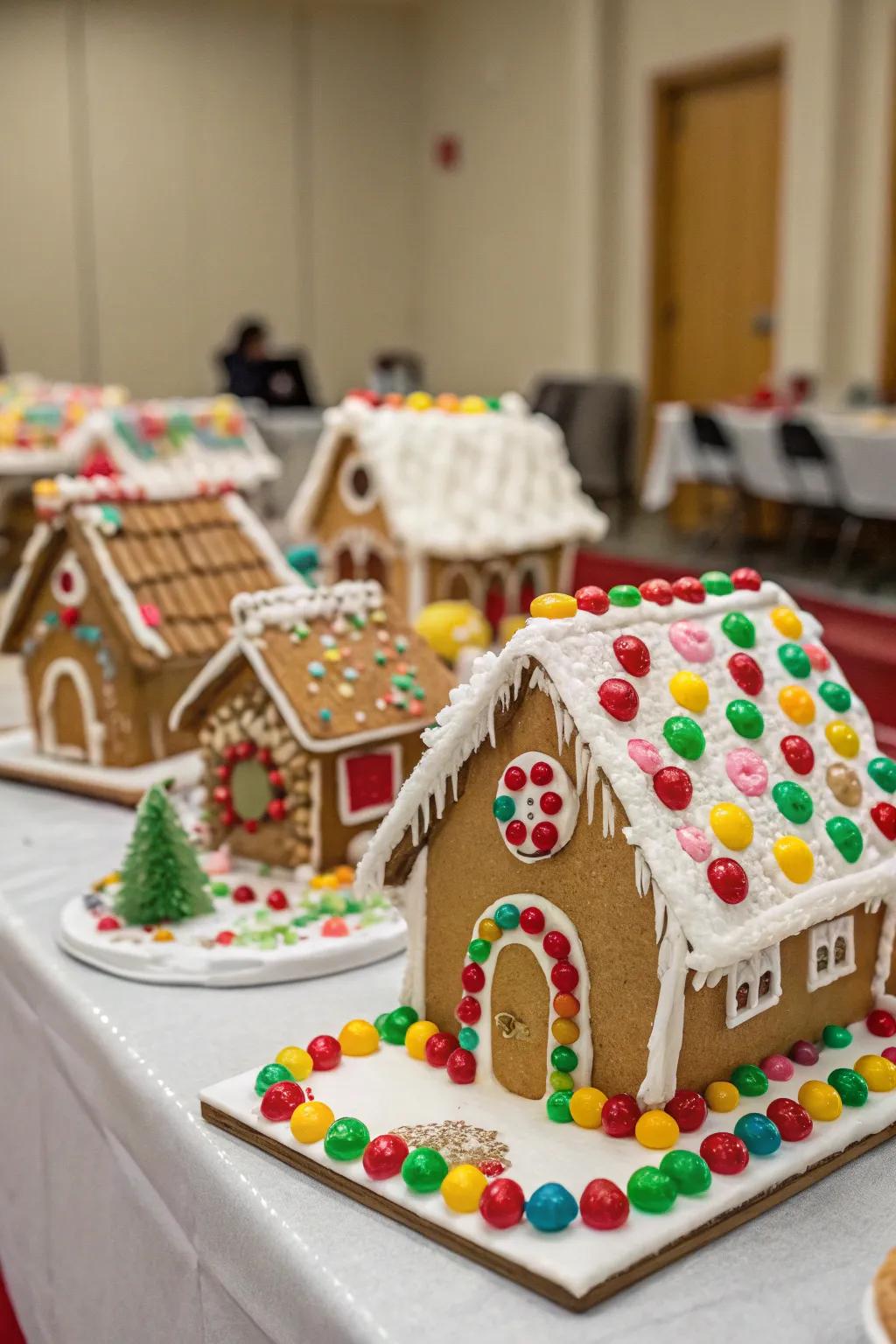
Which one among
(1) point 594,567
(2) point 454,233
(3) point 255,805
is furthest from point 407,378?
(3) point 255,805

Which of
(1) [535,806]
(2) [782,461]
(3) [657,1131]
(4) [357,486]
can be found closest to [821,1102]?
(3) [657,1131]

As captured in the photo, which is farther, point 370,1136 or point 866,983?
point 866,983

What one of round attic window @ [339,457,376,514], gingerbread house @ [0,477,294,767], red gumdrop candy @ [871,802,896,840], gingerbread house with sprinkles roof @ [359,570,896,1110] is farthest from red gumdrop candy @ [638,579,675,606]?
round attic window @ [339,457,376,514]

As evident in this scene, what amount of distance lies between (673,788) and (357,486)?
2521 mm

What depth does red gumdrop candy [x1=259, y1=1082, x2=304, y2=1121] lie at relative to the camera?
4.60ft

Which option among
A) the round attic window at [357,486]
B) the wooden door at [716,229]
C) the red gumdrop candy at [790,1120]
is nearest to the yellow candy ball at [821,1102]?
the red gumdrop candy at [790,1120]

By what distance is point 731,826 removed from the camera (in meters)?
1.35

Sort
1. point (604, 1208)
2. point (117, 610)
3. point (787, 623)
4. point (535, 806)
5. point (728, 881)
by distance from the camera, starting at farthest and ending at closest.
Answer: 1. point (117, 610)
2. point (787, 623)
3. point (535, 806)
4. point (728, 881)
5. point (604, 1208)

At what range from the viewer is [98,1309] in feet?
5.30

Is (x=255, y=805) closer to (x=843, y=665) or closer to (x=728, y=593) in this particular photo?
(x=728, y=593)

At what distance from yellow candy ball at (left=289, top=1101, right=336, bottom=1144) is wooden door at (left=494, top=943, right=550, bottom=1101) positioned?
0.66ft

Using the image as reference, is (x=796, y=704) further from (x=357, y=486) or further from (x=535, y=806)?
(x=357, y=486)

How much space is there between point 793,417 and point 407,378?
218 inches

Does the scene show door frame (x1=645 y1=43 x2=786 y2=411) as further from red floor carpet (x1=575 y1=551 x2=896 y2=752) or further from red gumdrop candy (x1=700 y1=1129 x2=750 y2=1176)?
red gumdrop candy (x1=700 y1=1129 x2=750 y2=1176)
